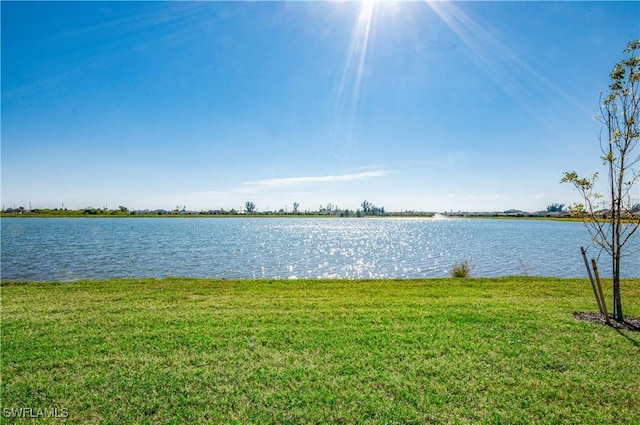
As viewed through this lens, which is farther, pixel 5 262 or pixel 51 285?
pixel 5 262

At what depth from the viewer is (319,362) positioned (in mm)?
5383

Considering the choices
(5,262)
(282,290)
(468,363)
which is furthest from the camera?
(5,262)

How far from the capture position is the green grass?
4.16m

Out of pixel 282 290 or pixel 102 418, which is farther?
pixel 282 290

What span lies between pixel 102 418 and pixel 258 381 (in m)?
1.90

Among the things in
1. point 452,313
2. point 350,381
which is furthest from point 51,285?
point 452,313

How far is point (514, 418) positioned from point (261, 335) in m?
4.34

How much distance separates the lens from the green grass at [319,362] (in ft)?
13.6

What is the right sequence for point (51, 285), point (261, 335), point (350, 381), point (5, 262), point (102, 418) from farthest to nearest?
point (5, 262), point (51, 285), point (261, 335), point (350, 381), point (102, 418)

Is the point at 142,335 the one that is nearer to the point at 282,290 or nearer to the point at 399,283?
the point at 282,290

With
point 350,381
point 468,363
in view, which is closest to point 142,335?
point 350,381

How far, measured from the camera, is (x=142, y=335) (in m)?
6.59

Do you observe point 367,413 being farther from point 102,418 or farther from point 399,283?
point 399,283

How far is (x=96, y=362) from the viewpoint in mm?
5387
